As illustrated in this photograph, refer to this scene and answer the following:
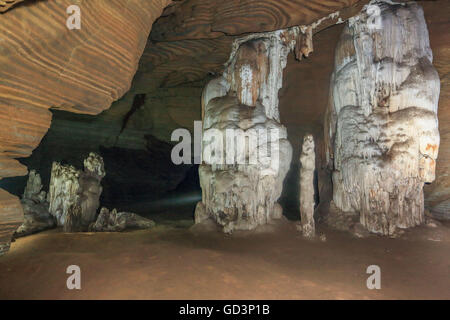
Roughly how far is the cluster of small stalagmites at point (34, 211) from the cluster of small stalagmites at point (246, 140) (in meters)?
4.65

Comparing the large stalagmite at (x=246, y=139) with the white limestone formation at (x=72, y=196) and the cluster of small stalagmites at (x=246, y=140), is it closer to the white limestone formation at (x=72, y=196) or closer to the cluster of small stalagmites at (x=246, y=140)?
the cluster of small stalagmites at (x=246, y=140)

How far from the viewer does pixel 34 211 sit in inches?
350

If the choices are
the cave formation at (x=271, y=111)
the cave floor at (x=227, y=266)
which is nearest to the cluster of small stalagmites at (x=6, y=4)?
the cave formation at (x=271, y=111)

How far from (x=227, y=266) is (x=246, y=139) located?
13.1 ft

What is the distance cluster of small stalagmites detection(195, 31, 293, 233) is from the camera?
25.6 feet

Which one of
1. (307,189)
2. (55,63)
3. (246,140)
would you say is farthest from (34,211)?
(307,189)

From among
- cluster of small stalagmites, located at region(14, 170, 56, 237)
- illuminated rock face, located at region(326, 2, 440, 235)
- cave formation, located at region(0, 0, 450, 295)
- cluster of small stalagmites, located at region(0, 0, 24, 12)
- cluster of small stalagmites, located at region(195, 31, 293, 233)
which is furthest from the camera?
cluster of small stalagmites, located at region(14, 170, 56, 237)

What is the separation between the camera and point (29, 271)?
4348 millimetres

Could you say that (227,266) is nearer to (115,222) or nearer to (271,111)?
(271,111)

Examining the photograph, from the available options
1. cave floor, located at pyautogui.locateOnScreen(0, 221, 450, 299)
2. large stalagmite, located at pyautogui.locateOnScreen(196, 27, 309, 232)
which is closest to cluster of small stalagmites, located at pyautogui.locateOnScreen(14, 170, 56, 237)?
cave floor, located at pyautogui.locateOnScreen(0, 221, 450, 299)

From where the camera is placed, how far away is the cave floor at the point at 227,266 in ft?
→ 12.6

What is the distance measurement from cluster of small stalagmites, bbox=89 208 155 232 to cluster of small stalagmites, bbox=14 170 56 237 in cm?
139

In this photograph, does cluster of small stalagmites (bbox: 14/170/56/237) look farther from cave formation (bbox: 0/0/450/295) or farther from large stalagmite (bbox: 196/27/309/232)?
large stalagmite (bbox: 196/27/309/232)
